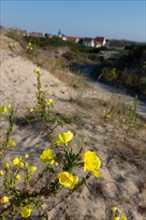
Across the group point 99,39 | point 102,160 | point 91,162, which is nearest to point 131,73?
point 102,160

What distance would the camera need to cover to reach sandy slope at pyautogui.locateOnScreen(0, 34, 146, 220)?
278 cm

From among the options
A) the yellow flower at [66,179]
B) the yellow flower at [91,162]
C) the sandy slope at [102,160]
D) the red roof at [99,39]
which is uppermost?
the red roof at [99,39]

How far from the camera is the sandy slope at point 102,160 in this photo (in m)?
2.78

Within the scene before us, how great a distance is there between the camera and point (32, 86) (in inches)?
251

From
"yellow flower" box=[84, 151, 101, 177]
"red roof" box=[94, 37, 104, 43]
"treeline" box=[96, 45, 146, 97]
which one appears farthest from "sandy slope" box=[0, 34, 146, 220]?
"red roof" box=[94, 37, 104, 43]

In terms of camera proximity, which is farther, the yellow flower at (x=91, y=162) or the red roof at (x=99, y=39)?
the red roof at (x=99, y=39)

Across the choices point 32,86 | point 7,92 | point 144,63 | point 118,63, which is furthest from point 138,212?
point 118,63

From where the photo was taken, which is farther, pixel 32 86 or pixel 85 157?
pixel 32 86

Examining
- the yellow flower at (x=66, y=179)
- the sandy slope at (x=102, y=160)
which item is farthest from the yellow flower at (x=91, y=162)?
the sandy slope at (x=102, y=160)

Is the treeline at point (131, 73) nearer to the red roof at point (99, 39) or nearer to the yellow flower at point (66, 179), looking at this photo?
the yellow flower at point (66, 179)

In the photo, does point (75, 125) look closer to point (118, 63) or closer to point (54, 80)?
point (54, 80)

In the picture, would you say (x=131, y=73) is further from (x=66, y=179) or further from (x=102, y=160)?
(x=66, y=179)

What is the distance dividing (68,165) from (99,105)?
4.91 meters

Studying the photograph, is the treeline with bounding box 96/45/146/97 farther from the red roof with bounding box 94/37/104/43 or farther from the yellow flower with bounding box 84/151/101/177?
the red roof with bounding box 94/37/104/43
